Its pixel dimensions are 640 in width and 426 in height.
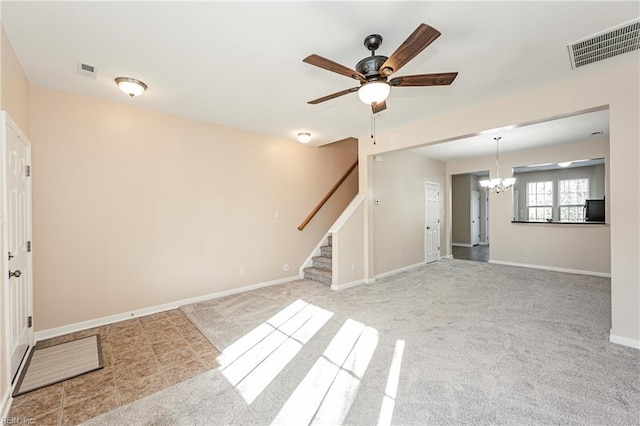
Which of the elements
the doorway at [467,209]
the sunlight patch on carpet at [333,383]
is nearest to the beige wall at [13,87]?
the sunlight patch on carpet at [333,383]

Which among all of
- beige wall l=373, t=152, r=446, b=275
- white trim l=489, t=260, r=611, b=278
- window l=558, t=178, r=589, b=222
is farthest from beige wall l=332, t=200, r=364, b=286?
window l=558, t=178, r=589, b=222

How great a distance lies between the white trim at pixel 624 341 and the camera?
103 inches

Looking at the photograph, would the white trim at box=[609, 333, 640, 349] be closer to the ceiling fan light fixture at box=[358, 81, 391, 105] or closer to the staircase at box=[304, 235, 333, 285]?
the ceiling fan light fixture at box=[358, 81, 391, 105]

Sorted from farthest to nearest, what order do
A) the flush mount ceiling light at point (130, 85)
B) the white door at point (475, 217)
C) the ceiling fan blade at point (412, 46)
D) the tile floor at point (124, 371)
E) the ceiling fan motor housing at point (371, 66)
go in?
the white door at point (475, 217) → the flush mount ceiling light at point (130, 85) → the ceiling fan motor housing at point (371, 66) → the tile floor at point (124, 371) → the ceiling fan blade at point (412, 46)

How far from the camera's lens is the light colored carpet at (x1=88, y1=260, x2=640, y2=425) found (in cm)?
183

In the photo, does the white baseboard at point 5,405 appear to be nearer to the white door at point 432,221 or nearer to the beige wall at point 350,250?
the beige wall at point 350,250

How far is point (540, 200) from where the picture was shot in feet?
29.4

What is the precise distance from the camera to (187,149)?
13.0 feet

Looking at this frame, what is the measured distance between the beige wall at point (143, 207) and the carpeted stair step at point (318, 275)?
1.36 feet

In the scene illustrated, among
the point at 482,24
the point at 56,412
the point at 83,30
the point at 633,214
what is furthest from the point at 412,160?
the point at 56,412

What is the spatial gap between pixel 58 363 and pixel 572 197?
11.9m

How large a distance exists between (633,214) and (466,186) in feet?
24.7

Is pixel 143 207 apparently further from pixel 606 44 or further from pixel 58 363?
pixel 606 44

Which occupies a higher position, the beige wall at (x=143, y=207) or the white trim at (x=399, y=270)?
the beige wall at (x=143, y=207)
